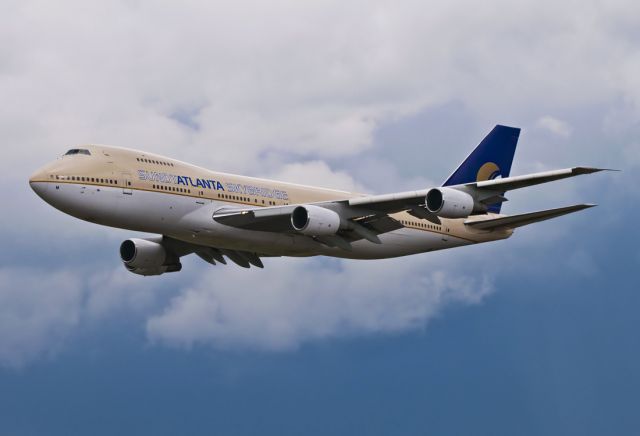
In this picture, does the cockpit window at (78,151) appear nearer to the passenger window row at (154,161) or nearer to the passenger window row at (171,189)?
the passenger window row at (154,161)

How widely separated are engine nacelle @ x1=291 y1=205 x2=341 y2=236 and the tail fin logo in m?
15.3

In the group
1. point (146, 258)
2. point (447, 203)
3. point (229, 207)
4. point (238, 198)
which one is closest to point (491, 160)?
point (447, 203)

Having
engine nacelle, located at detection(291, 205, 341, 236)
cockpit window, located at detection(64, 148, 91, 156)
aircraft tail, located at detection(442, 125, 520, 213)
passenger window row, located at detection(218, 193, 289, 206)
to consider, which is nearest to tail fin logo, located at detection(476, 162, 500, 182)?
aircraft tail, located at detection(442, 125, 520, 213)

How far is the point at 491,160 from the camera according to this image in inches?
2518

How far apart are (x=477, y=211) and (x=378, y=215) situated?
4732 millimetres

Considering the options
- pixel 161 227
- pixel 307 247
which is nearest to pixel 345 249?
pixel 307 247

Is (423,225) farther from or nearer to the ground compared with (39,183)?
farther from the ground

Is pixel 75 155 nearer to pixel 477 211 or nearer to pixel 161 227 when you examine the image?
pixel 161 227

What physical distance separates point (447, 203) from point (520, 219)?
31.0 ft

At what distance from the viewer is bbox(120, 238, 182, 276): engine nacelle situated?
188 feet

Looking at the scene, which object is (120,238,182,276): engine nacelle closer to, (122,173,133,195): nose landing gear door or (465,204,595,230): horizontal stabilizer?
(122,173,133,195): nose landing gear door

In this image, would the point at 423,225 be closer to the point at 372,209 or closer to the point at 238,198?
the point at 372,209

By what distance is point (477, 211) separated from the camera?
51.0m

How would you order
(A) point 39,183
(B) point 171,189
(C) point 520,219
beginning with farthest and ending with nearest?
(C) point 520,219, (B) point 171,189, (A) point 39,183
